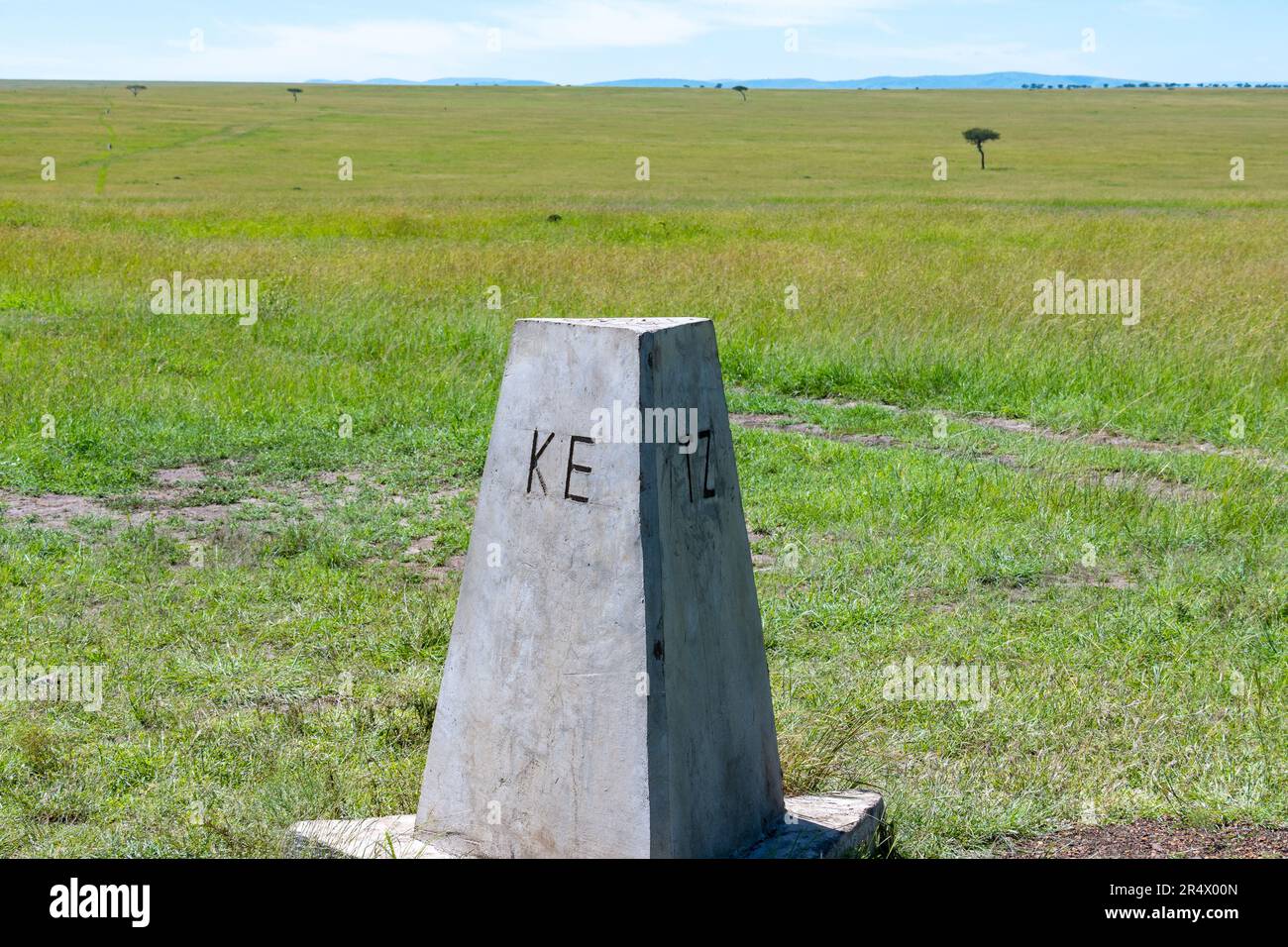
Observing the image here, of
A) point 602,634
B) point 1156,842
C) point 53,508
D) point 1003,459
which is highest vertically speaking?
point 602,634

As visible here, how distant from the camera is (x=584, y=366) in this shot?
3359mm

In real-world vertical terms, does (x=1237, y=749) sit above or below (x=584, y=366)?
below

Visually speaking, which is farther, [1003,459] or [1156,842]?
[1003,459]

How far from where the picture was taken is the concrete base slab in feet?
11.7

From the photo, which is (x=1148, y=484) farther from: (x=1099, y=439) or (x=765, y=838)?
(x=765, y=838)

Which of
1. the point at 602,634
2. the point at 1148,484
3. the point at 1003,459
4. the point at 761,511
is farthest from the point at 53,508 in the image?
the point at 1148,484

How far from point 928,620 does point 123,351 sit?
9.31m

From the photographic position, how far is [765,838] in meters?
3.71

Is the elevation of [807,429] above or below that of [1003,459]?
above

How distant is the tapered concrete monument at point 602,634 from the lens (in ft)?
10.7

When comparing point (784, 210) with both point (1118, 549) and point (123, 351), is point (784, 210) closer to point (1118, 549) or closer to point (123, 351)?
point (123, 351)

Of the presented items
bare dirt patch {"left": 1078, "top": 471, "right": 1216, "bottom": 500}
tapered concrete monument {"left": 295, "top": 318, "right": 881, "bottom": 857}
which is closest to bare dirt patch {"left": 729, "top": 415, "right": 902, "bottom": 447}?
bare dirt patch {"left": 1078, "top": 471, "right": 1216, "bottom": 500}

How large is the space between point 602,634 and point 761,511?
4.62 m
